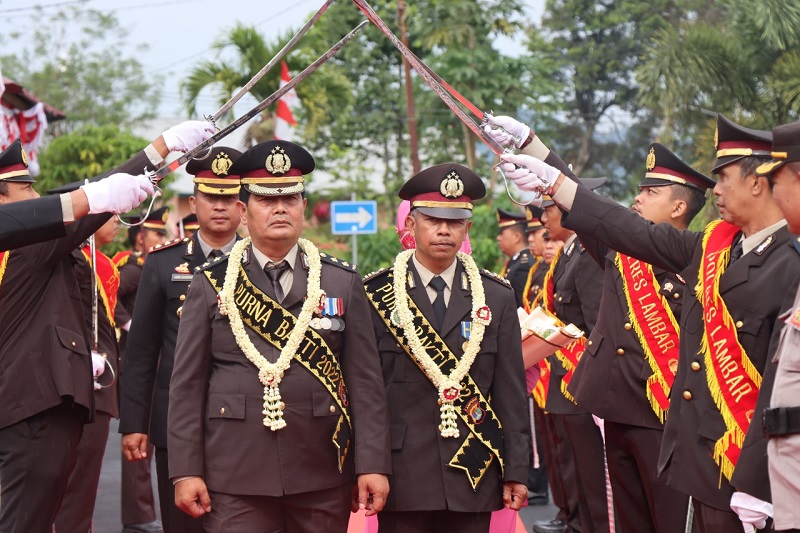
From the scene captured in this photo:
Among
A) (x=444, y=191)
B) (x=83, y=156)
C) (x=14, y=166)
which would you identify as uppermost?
(x=83, y=156)

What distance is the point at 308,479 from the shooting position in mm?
4641

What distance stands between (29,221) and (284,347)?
46.9 inches

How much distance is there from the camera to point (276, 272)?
493cm

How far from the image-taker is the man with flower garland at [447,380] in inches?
201

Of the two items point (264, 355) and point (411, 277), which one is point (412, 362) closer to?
point (411, 277)

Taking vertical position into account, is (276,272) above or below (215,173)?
below

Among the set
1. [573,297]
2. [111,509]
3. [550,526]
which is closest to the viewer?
[573,297]

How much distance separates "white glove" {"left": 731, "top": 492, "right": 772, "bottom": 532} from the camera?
4.20 meters

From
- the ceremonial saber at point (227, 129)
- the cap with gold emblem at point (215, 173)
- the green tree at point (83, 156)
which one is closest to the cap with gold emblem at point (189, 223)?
the cap with gold emblem at point (215, 173)

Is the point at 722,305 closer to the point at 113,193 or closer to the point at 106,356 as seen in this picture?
the point at 113,193

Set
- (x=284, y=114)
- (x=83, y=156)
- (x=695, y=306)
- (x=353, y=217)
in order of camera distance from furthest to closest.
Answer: (x=83, y=156), (x=284, y=114), (x=353, y=217), (x=695, y=306)

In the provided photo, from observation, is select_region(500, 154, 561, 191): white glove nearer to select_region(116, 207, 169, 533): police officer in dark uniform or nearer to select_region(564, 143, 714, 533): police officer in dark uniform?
select_region(564, 143, 714, 533): police officer in dark uniform

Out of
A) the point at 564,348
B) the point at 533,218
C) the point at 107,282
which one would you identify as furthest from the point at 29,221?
the point at 533,218

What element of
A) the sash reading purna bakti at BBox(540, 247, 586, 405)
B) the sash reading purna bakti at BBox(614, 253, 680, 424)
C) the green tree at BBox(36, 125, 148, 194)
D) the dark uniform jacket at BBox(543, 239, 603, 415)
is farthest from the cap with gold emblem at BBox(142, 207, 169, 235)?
the green tree at BBox(36, 125, 148, 194)
